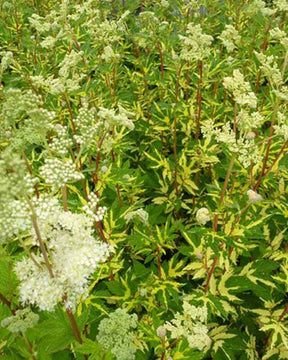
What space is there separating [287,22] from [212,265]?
4056 mm

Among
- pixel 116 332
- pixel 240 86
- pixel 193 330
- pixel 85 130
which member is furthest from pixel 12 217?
pixel 240 86

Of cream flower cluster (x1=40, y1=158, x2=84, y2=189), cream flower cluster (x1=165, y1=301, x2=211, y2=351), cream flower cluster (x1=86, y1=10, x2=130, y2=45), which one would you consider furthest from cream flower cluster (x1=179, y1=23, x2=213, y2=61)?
cream flower cluster (x1=165, y1=301, x2=211, y2=351)

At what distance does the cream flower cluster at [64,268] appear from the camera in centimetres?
149

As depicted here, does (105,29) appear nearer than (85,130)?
No

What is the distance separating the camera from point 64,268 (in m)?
1.52

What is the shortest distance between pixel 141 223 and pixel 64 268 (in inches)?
55.5

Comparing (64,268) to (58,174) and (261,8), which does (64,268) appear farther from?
(261,8)

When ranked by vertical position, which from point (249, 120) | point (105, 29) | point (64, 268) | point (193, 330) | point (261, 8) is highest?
point (261, 8)

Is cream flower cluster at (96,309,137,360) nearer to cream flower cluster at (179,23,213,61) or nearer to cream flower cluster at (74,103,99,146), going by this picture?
cream flower cluster at (74,103,99,146)

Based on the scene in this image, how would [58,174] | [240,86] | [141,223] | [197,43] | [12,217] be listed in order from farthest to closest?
[197,43] < [141,223] < [240,86] < [58,174] < [12,217]

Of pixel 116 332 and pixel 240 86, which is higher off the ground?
pixel 240 86

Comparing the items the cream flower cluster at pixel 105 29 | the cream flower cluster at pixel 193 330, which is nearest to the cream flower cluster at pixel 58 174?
the cream flower cluster at pixel 193 330

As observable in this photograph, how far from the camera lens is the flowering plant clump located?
1.57 m

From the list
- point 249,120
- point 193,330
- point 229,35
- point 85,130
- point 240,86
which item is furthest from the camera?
point 229,35
